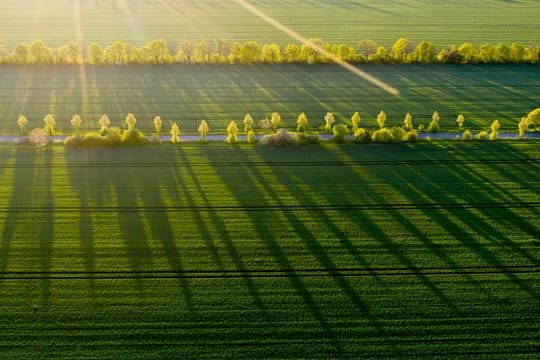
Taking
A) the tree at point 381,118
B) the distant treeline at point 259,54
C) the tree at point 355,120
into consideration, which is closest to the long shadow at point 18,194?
the tree at point 355,120

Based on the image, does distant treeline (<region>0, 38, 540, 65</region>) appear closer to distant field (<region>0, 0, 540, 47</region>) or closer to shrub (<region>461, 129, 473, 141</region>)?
distant field (<region>0, 0, 540, 47</region>)

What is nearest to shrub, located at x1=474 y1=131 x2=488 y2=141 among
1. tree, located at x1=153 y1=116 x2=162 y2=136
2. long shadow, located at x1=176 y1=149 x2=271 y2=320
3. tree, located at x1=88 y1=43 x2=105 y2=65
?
long shadow, located at x1=176 y1=149 x2=271 y2=320

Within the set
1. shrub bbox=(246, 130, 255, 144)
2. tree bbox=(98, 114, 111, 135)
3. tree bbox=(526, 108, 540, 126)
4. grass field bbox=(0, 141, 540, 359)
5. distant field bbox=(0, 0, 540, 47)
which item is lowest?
grass field bbox=(0, 141, 540, 359)

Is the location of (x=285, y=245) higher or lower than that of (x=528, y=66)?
lower

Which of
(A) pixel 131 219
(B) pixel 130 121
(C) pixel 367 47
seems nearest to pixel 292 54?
(C) pixel 367 47

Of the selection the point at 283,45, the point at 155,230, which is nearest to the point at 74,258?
the point at 155,230

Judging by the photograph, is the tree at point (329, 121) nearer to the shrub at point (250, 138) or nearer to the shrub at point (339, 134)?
the shrub at point (339, 134)

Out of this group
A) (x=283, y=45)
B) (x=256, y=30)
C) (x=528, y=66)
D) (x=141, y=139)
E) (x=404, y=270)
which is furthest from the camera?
(x=256, y=30)

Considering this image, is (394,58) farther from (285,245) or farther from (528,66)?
(285,245)
